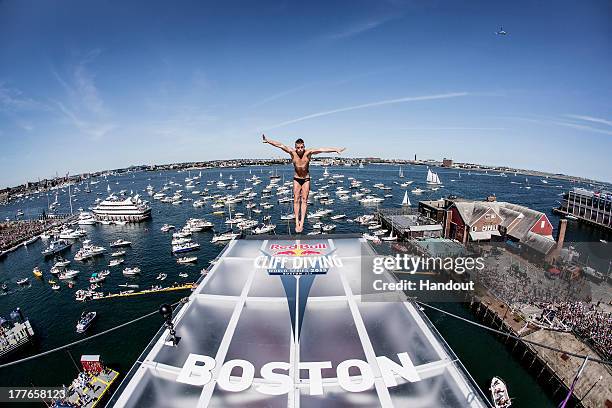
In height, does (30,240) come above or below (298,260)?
below

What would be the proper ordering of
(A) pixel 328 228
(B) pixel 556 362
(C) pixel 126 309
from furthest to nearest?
(A) pixel 328 228 < (C) pixel 126 309 < (B) pixel 556 362

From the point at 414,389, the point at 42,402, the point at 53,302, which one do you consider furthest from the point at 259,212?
the point at 414,389

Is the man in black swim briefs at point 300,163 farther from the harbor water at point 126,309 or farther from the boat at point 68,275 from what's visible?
the boat at point 68,275

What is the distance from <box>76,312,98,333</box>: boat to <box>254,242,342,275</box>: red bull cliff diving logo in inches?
1376

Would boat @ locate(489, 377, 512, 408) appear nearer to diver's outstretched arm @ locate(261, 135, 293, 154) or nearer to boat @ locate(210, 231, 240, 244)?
diver's outstretched arm @ locate(261, 135, 293, 154)

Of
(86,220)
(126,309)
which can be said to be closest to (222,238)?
(126,309)

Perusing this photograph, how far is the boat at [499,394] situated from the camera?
71.1 ft

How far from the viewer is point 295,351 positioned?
7465mm

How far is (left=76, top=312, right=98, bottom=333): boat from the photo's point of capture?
110 feet

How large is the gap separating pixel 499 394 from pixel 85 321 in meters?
44.3

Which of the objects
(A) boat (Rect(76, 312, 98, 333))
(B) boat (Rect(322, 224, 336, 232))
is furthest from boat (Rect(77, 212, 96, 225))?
(B) boat (Rect(322, 224, 336, 232))

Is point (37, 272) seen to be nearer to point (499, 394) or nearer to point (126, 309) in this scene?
point (126, 309)

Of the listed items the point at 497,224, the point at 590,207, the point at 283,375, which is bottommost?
the point at 590,207

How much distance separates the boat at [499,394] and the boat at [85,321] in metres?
43.2
